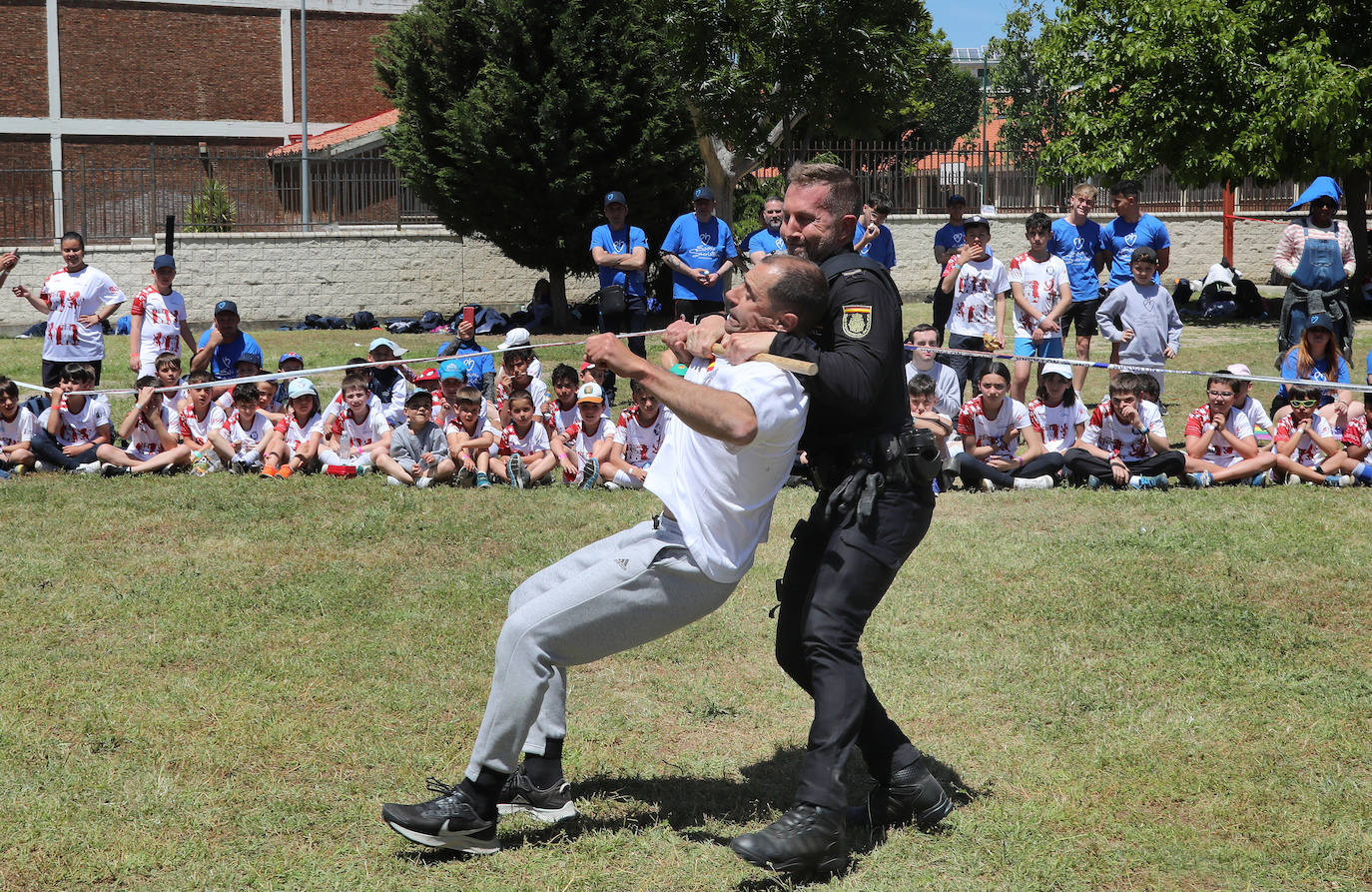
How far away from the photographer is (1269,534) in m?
7.51

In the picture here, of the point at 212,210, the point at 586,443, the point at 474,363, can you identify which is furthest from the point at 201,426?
the point at 212,210

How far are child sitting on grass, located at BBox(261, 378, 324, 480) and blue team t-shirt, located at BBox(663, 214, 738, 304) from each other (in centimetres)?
350

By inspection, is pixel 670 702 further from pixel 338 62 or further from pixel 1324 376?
pixel 338 62

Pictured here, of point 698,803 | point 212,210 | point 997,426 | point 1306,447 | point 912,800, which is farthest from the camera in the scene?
point 212,210

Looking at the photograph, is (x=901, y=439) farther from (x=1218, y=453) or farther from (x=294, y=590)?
(x=1218, y=453)

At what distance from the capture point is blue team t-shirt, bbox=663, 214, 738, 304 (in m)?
11.8

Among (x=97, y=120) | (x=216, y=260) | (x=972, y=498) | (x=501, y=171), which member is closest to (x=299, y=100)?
(x=97, y=120)

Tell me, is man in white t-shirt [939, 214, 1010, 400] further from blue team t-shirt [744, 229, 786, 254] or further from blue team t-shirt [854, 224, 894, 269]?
blue team t-shirt [744, 229, 786, 254]

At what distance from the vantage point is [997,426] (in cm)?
962

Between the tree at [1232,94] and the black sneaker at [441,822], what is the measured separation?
17.9 meters

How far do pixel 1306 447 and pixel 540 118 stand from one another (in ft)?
41.9

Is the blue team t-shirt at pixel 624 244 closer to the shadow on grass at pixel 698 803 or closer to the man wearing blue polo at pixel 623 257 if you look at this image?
the man wearing blue polo at pixel 623 257

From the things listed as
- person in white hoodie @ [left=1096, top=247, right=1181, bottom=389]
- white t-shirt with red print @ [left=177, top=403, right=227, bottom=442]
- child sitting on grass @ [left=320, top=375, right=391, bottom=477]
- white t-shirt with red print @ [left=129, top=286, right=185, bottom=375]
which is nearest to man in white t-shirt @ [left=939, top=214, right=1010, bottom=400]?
person in white hoodie @ [left=1096, top=247, right=1181, bottom=389]

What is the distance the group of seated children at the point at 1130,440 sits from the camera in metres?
9.23
